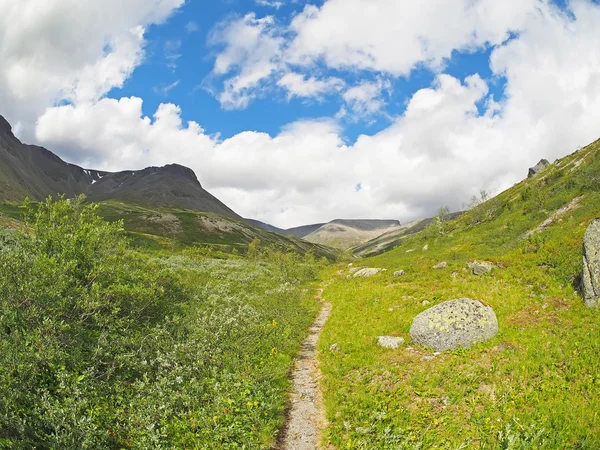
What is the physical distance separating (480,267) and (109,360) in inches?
1159

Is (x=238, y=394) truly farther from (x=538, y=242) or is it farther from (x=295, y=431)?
(x=538, y=242)

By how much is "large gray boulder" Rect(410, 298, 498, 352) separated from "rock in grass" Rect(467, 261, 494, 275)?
13.2 m

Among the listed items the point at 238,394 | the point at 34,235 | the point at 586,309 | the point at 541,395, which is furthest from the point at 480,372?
the point at 34,235

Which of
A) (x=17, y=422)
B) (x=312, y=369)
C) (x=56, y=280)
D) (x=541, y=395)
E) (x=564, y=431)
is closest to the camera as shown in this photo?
(x=17, y=422)

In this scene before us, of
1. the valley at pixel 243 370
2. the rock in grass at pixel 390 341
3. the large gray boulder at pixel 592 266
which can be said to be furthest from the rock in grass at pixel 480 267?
the rock in grass at pixel 390 341

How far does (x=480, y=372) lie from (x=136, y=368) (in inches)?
533

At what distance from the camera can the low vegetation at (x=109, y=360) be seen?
9.96 metres

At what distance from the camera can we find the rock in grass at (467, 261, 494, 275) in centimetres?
3000

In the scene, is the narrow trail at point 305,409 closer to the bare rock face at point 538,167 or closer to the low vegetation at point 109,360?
the low vegetation at point 109,360

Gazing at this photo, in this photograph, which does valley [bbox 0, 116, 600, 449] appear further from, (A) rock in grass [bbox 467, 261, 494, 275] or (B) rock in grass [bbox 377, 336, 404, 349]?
(A) rock in grass [bbox 467, 261, 494, 275]

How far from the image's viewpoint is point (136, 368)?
1323 cm

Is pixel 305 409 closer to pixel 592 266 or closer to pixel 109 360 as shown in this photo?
pixel 109 360

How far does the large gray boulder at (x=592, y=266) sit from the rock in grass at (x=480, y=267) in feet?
37.4

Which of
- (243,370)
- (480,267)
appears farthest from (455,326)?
(480,267)
